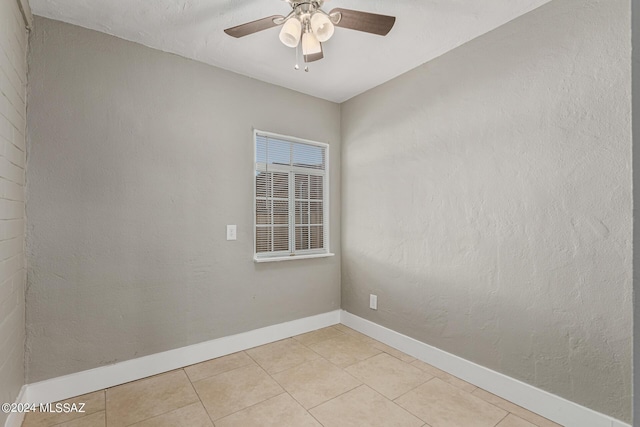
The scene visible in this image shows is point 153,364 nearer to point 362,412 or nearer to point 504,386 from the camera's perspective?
point 362,412

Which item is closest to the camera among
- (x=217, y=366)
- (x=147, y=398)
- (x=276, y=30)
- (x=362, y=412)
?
(x=362, y=412)

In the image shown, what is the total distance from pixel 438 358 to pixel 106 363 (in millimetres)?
2440

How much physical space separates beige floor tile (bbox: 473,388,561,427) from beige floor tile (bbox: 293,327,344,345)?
1.34m

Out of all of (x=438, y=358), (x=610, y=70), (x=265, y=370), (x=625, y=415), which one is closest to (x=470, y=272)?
(x=438, y=358)

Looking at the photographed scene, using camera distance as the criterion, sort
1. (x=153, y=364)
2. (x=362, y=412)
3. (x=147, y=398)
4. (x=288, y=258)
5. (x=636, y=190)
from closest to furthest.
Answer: (x=636, y=190), (x=362, y=412), (x=147, y=398), (x=153, y=364), (x=288, y=258)

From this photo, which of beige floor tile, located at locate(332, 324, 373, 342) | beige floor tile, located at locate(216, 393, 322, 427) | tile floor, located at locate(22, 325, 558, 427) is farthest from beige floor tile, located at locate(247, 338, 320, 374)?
beige floor tile, located at locate(332, 324, 373, 342)

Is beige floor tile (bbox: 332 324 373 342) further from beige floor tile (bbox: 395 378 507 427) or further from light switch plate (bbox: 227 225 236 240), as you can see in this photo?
light switch plate (bbox: 227 225 236 240)

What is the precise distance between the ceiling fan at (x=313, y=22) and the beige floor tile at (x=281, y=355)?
7.50 feet

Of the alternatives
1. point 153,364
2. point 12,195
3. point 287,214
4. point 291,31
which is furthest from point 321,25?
point 153,364

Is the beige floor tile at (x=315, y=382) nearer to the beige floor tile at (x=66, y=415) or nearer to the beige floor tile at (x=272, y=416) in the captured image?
the beige floor tile at (x=272, y=416)

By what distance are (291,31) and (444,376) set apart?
2539mm

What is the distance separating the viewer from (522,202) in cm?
185

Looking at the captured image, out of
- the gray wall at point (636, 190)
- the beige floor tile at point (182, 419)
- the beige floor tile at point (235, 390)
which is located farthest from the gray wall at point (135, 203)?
the gray wall at point (636, 190)

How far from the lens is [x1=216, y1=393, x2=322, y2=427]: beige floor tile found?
1.66 meters
